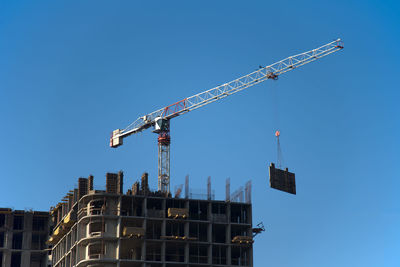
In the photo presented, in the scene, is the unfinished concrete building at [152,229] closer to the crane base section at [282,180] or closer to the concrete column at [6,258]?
the crane base section at [282,180]

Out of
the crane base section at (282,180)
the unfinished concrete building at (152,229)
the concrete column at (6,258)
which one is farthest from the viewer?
the concrete column at (6,258)

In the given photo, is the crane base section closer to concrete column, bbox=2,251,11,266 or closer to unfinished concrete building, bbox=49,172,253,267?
unfinished concrete building, bbox=49,172,253,267

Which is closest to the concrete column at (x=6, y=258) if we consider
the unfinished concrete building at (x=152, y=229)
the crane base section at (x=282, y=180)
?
the unfinished concrete building at (x=152, y=229)

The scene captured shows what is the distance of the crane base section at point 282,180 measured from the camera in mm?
149500

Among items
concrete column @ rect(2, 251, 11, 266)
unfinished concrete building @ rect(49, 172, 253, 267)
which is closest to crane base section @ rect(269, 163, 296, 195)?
unfinished concrete building @ rect(49, 172, 253, 267)

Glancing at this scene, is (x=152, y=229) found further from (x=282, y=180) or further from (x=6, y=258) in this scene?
(x=6, y=258)

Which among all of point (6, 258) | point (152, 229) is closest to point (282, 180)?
point (152, 229)

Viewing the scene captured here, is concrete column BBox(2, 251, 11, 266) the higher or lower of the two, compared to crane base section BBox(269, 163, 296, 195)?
lower

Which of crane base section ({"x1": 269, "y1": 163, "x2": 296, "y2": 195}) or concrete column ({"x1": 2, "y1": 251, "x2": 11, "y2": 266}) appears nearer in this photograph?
crane base section ({"x1": 269, "y1": 163, "x2": 296, "y2": 195})

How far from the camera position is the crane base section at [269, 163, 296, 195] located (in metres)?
150

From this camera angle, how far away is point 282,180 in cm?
15138

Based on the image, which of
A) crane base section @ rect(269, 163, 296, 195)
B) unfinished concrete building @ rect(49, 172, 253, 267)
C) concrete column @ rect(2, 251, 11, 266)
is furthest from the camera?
concrete column @ rect(2, 251, 11, 266)

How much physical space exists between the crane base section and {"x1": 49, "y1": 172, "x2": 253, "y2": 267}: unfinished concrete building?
648 inches

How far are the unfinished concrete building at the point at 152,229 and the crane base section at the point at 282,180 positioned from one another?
54.0 ft
